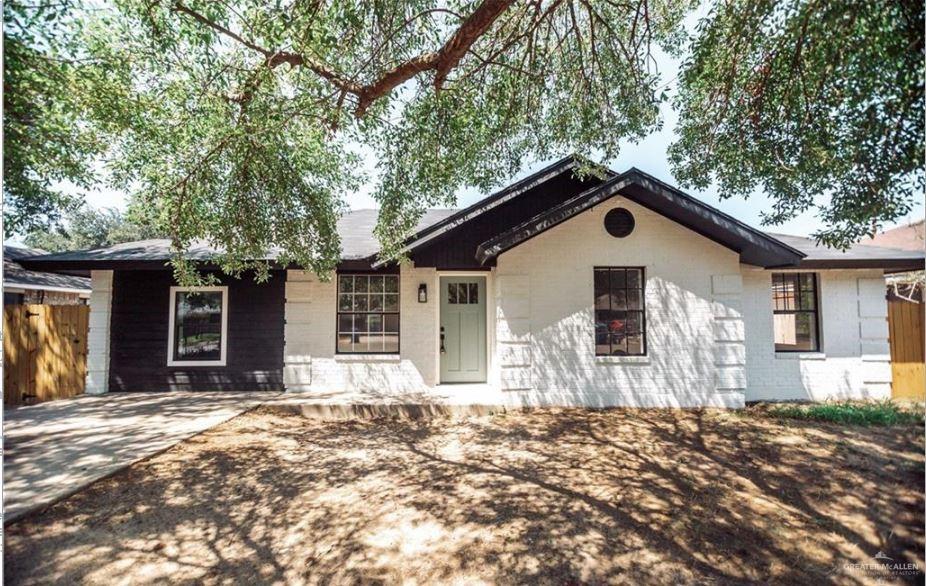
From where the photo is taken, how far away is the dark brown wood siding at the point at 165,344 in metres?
8.09

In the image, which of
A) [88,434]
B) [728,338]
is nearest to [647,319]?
[728,338]

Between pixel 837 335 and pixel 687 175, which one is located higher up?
pixel 687 175

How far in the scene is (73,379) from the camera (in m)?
7.86

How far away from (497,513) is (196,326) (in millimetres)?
7622

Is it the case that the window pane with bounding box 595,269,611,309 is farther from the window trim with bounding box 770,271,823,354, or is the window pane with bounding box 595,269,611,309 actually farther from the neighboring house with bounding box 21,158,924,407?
the window trim with bounding box 770,271,823,354

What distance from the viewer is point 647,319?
23.1 feet

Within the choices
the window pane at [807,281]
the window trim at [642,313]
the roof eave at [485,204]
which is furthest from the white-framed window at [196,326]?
the window pane at [807,281]

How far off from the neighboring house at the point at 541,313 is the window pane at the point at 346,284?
3 centimetres

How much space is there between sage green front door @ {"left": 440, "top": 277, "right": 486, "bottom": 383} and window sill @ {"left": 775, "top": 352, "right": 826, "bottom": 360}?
225 inches

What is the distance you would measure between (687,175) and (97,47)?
7478mm

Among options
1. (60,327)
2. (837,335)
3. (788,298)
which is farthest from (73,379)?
(837,335)

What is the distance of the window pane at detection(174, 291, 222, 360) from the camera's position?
8.20 m

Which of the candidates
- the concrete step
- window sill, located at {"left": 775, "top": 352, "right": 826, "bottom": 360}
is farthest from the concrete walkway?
window sill, located at {"left": 775, "top": 352, "right": 826, "bottom": 360}

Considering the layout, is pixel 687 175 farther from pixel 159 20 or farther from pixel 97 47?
pixel 97 47
